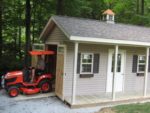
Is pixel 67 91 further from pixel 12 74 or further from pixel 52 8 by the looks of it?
pixel 52 8

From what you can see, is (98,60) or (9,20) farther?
(9,20)

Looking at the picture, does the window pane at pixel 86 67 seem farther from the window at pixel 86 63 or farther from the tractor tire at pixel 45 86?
the tractor tire at pixel 45 86

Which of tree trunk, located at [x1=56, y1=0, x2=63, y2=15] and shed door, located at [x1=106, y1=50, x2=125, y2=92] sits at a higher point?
tree trunk, located at [x1=56, y1=0, x2=63, y2=15]

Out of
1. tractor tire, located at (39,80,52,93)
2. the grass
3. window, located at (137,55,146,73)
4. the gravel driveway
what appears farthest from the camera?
window, located at (137,55,146,73)

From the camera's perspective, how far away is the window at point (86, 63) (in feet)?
30.1

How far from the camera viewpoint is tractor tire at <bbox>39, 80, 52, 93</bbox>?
30.8 feet

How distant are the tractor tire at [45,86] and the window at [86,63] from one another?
1.72 meters

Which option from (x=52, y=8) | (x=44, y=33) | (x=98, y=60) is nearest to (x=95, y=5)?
(x=52, y=8)

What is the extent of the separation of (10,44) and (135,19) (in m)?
12.1

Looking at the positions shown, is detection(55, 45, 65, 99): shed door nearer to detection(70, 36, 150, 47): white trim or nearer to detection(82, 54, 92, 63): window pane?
detection(82, 54, 92, 63): window pane

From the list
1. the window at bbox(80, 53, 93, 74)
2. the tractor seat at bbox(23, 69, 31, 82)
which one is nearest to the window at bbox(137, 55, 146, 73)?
the window at bbox(80, 53, 93, 74)

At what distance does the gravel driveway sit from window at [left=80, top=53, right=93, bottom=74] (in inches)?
71.1

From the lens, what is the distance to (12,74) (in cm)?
891

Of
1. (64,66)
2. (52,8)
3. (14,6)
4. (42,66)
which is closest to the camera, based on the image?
(64,66)
